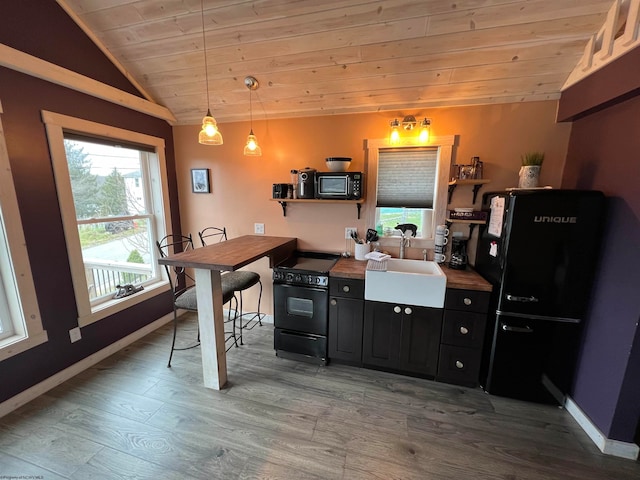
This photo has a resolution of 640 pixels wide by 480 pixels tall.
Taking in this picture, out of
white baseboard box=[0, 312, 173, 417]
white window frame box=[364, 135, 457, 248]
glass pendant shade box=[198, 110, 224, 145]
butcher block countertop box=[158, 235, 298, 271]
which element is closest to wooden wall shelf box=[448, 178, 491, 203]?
white window frame box=[364, 135, 457, 248]

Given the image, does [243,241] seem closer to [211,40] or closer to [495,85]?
[211,40]

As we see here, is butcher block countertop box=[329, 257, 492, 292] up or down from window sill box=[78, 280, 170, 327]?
up

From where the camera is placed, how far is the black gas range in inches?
86.1

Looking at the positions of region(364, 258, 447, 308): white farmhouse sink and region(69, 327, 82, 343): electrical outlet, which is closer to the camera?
region(364, 258, 447, 308): white farmhouse sink

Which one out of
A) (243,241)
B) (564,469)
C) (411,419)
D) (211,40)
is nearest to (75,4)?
(211,40)

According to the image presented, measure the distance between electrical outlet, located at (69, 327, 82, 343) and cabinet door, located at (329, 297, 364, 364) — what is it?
2081 mm

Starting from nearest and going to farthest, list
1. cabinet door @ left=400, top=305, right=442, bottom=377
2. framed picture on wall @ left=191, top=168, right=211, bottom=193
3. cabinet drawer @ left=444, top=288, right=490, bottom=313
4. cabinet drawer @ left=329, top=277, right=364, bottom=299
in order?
1. cabinet drawer @ left=444, top=288, right=490, bottom=313
2. cabinet door @ left=400, top=305, right=442, bottom=377
3. cabinet drawer @ left=329, top=277, right=364, bottom=299
4. framed picture on wall @ left=191, top=168, right=211, bottom=193

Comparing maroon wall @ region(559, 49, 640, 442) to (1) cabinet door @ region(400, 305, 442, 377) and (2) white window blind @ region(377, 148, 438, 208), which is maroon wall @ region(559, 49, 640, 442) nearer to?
(1) cabinet door @ region(400, 305, 442, 377)

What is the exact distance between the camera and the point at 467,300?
190 centimetres

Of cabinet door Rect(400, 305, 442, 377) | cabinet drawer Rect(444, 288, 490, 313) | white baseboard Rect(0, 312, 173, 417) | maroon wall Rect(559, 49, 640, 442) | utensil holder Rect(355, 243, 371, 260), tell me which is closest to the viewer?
maroon wall Rect(559, 49, 640, 442)

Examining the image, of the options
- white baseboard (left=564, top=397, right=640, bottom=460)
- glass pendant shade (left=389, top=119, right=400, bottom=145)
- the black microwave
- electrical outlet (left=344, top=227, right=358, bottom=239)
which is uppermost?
glass pendant shade (left=389, top=119, right=400, bottom=145)

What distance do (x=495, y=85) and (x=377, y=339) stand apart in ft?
7.29

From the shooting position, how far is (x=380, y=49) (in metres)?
1.86

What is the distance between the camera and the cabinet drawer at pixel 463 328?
1.91 m
